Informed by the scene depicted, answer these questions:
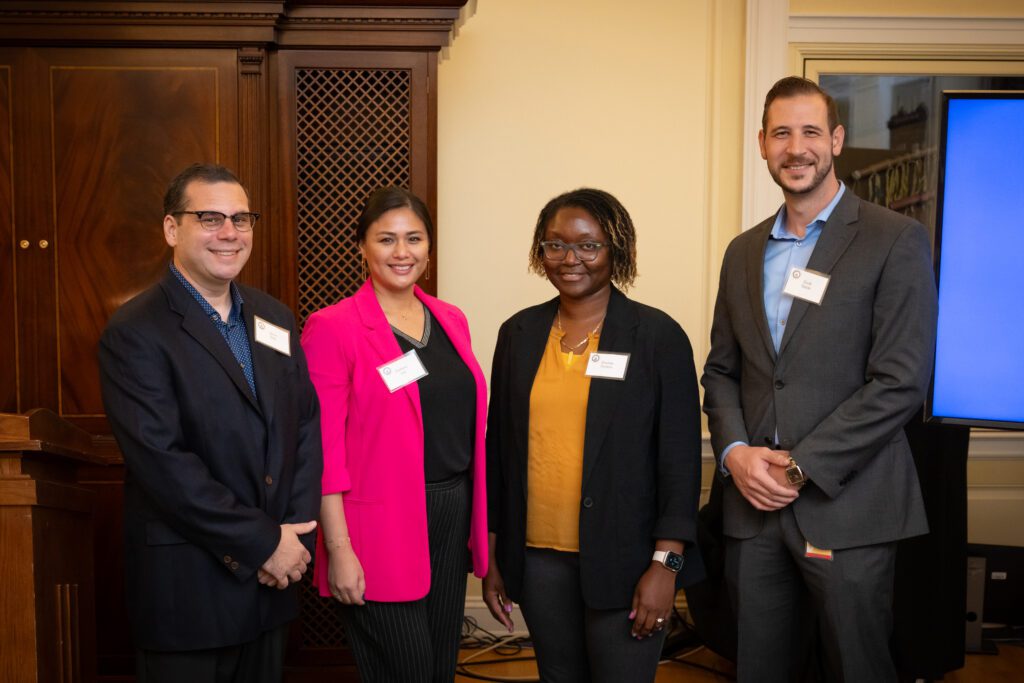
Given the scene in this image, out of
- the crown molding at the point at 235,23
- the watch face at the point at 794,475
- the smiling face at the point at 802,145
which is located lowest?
the watch face at the point at 794,475

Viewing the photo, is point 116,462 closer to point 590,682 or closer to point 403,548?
point 403,548

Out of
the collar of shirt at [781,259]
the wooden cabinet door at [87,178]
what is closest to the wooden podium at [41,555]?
the wooden cabinet door at [87,178]

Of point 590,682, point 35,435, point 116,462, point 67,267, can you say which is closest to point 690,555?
point 590,682

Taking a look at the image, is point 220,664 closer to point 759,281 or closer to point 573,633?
point 573,633

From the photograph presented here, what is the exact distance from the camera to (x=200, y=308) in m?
2.11

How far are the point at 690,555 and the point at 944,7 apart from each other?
3.18 meters

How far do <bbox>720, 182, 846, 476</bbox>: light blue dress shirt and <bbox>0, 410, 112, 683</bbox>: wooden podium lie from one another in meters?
1.61

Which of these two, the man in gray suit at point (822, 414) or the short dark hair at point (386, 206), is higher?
the short dark hair at point (386, 206)

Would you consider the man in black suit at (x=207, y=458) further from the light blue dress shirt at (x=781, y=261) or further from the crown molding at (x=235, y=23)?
the crown molding at (x=235, y=23)

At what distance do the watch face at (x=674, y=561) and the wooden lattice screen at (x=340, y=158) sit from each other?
1.78 meters

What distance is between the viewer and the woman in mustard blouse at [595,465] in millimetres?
2180

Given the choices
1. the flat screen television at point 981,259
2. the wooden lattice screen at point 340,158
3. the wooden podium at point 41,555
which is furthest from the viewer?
the wooden lattice screen at point 340,158

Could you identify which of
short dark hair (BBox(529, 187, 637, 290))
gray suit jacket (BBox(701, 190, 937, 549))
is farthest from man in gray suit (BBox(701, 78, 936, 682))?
short dark hair (BBox(529, 187, 637, 290))

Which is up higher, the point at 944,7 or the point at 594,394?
the point at 944,7
